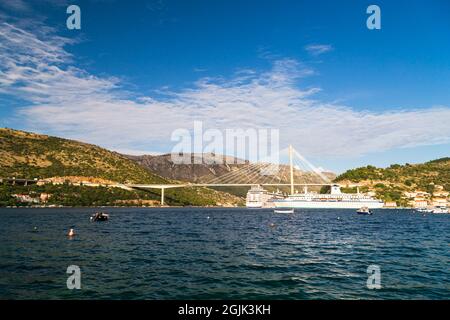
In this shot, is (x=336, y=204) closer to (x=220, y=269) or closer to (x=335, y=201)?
(x=335, y=201)

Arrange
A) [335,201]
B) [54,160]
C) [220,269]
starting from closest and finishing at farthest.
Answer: [220,269], [54,160], [335,201]

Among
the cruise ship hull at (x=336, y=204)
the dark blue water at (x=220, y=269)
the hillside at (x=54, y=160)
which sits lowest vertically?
the cruise ship hull at (x=336, y=204)

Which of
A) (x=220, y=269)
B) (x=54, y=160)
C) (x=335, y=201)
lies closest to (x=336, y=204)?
(x=335, y=201)

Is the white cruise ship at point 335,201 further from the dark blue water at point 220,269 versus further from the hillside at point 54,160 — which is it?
the dark blue water at point 220,269

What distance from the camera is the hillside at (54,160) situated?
15650 centimetres

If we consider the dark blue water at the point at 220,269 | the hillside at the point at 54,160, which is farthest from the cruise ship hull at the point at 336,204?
the dark blue water at the point at 220,269

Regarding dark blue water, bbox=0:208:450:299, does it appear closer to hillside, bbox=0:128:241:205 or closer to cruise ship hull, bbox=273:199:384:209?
hillside, bbox=0:128:241:205

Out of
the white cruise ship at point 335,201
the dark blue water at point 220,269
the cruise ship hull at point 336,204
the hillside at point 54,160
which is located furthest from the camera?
the white cruise ship at point 335,201

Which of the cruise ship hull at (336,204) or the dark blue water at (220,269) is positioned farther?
the cruise ship hull at (336,204)

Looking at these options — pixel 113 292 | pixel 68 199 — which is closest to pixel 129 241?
pixel 113 292

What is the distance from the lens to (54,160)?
168875 millimetres

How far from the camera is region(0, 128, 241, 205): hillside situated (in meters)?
156

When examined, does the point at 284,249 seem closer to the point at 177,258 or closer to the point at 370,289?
the point at 177,258

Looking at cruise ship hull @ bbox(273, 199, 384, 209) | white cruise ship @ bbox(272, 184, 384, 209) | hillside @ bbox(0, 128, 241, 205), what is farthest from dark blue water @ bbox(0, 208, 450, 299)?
white cruise ship @ bbox(272, 184, 384, 209)
